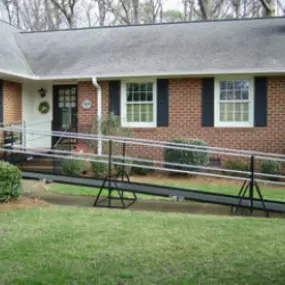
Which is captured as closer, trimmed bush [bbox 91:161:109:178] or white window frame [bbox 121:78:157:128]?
trimmed bush [bbox 91:161:109:178]

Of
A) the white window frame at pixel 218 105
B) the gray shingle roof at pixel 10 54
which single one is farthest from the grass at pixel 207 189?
the gray shingle roof at pixel 10 54

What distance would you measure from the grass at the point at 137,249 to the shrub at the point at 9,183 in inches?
29.6

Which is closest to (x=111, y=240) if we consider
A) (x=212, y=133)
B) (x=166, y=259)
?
(x=166, y=259)

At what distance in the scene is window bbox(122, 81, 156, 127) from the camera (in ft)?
39.5

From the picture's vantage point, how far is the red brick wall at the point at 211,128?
36.8 ft

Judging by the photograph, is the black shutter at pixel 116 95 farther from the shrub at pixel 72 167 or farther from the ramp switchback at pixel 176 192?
the ramp switchback at pixel 176 192

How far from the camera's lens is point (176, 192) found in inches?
298

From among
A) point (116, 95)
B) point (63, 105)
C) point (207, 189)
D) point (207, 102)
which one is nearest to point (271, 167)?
point (207, 189)

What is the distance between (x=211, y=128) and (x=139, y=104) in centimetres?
224

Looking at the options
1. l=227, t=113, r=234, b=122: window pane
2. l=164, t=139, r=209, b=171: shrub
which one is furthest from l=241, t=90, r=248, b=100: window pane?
l=164, t=139, r=209, b=171: shrub

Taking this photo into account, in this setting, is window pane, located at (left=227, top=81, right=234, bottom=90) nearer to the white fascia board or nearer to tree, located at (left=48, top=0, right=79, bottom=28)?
the white fascia board

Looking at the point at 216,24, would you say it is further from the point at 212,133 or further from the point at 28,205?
the point at 28,205

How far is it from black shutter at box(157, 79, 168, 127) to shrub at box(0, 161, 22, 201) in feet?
17.6

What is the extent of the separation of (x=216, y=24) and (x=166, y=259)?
11291mm
